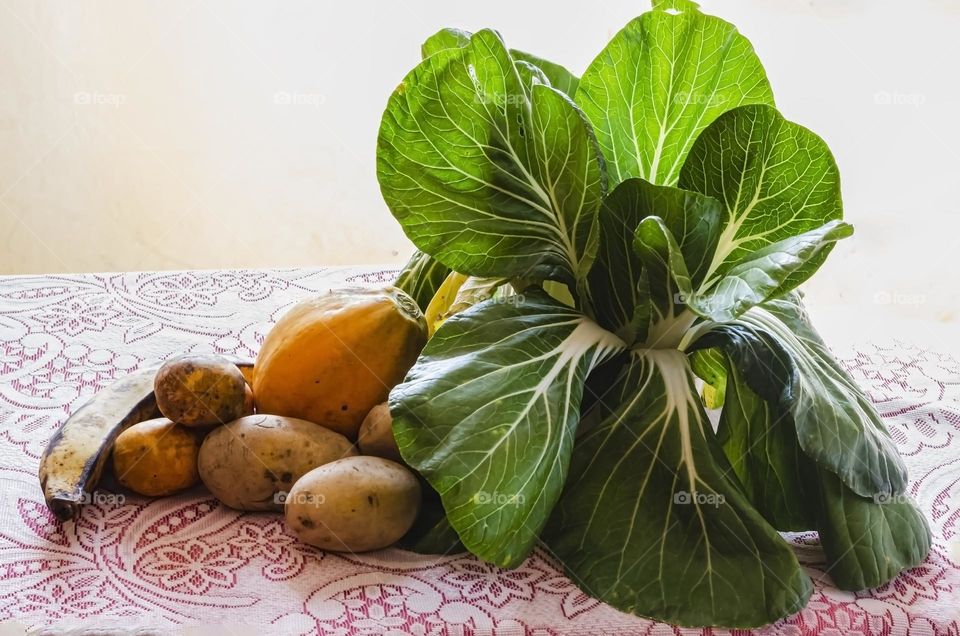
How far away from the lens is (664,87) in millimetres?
650

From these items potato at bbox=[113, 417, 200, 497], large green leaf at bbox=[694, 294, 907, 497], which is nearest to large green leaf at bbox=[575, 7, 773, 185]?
large green leaf at bbox=[694, 294, 907, 497]

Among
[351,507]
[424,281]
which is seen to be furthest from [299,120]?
[351,507]

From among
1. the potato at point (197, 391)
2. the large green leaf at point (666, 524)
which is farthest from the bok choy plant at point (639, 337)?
the potato at point (197, 391)

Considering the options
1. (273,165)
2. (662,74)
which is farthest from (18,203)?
(662,74)

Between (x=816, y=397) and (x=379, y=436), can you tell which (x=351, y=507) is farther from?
(x=816, y=397)

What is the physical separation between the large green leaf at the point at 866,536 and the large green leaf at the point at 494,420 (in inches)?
6.5

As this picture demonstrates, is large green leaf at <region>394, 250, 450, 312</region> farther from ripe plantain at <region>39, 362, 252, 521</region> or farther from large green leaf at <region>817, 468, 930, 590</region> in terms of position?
large green leaf at <region>817, 468, 930, 590</region>

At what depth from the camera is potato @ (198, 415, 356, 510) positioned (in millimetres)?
590

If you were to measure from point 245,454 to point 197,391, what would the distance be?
0.17ft

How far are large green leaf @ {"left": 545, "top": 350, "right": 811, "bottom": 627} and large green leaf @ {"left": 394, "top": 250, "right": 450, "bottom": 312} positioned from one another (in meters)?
0.22

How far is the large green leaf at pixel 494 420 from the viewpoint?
52 centimetres

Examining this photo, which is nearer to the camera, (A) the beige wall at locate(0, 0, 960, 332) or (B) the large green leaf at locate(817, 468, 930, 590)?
(B) the large green leaf at locate(817, 468, 930, 590)

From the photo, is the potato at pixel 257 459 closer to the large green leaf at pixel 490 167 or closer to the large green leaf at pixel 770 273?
the large green leaf at pixel 490 167

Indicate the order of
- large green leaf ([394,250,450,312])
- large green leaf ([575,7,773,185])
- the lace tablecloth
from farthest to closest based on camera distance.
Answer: large green leaf ([394,250,450,312]) → large green leaf ([575,7,773,185]) → the lace tablecloth
